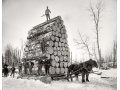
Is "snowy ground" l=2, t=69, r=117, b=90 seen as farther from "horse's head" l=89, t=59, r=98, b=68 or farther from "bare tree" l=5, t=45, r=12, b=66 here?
"bare tree" l=5, t=45, r=12, b=66

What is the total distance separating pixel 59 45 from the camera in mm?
3004

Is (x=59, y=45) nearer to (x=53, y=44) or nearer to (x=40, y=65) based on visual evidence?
(x=53, y=44)

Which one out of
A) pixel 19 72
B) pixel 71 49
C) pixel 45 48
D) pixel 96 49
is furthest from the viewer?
pixel 19 72

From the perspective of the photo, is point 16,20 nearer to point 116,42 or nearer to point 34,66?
point 34,66

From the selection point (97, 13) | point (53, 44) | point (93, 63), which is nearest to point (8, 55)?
point (53, 44)

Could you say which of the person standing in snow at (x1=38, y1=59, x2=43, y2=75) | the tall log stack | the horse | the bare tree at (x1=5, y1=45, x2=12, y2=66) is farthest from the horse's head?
the bare tree at (x1=5, y1=45, x2=12, y2=66)

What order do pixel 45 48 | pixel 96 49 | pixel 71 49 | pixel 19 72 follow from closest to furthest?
pixel 96 49
pixel 71 49
pixel 45 48
pixel 19 72

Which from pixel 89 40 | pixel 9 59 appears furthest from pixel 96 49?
pixel 9 59

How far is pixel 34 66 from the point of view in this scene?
306cm

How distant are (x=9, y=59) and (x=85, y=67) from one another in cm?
99

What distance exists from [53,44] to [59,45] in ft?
0.31

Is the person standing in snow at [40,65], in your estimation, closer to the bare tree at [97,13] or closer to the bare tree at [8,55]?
the bare tree at [8,55]

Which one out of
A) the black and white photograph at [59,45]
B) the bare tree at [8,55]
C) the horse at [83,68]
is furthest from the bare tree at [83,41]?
the bare tree at [8,55]

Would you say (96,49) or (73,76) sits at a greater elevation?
(96,49)
